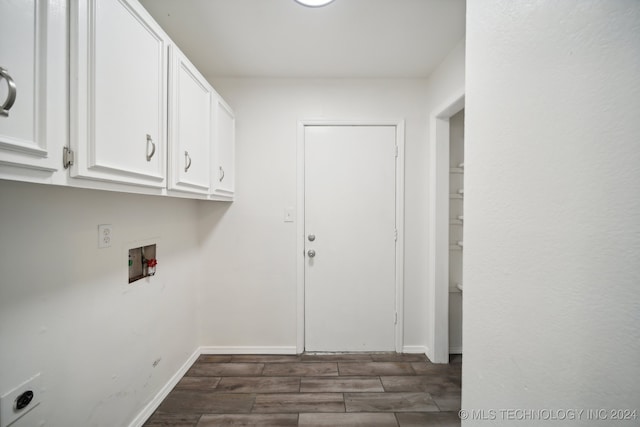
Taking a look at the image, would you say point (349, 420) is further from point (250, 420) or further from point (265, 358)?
point (265, 358)

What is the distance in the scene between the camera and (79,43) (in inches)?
31.6

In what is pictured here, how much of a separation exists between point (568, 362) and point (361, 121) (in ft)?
7.11

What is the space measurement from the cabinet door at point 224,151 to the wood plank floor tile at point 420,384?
6.23ft

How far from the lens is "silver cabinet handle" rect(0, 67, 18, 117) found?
62cm

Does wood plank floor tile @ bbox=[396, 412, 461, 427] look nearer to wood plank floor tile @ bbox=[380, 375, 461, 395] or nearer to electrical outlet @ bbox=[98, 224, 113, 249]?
wood plank floor tile @ bbox=[380, 375, 461, 395]

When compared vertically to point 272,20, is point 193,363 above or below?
below

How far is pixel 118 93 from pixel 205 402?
1.85 meters

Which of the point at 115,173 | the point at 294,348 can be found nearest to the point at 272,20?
the point at 115,173

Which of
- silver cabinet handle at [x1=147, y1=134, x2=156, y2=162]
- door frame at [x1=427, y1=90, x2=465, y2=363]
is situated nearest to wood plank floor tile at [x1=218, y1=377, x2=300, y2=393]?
door frame at [x1=427, y1=90, x2=465, y2=363]

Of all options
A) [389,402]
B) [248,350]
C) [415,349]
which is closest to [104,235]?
[248,350]

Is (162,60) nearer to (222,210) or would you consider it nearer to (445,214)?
(222,210)

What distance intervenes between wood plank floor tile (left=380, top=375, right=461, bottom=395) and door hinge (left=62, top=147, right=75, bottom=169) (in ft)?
7.07

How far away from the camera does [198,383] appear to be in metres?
1.95

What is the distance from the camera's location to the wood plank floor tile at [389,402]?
1706mm
